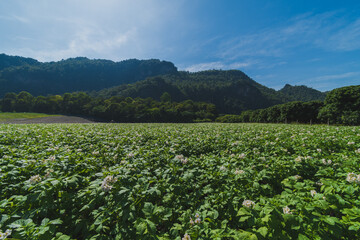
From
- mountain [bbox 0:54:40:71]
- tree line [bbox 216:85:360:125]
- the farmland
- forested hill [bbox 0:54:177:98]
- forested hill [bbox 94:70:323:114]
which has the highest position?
mountain [bbox 0:54:40:71]

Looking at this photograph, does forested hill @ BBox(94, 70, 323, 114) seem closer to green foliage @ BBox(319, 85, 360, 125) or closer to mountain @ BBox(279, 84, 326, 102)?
mountain @ BBox(279, 84, 326, 102)

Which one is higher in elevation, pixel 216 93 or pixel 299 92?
pixel 299 92

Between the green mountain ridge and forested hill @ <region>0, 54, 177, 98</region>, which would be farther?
forested hill @ <region>0, 54, 177, 98</region>

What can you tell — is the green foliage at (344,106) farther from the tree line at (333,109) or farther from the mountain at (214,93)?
the mountain at (214,93)

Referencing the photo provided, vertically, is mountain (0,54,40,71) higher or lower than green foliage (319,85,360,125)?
higher

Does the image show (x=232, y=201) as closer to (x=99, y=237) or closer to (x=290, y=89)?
(x=99, y=237)

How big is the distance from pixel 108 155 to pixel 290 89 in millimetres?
234588

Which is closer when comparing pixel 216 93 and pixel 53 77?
→ pixel 216 93

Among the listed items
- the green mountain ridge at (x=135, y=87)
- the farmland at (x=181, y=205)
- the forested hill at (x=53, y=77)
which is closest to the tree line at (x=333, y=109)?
the farmland at (x=181, y=205)

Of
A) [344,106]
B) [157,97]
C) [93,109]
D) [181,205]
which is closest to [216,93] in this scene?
[157,97]

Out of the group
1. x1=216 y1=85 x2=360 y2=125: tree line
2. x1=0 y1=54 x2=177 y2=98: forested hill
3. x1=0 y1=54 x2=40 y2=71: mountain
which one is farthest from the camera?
x1=0 y1=54 x2=40 y2=71: mountain

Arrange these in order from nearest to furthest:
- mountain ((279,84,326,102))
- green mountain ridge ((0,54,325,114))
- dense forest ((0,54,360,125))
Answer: dense forest ((0,54,360,125)) → green mountain ridge ((0,54,325,114)) → mountain ((279,84,326,102))

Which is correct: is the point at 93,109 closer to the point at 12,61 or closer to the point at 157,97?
the point at 157,97

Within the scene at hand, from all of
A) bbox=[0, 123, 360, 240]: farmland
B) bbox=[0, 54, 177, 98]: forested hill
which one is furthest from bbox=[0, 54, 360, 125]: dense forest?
bbox=[0, 123, 360, 240]: farmland
